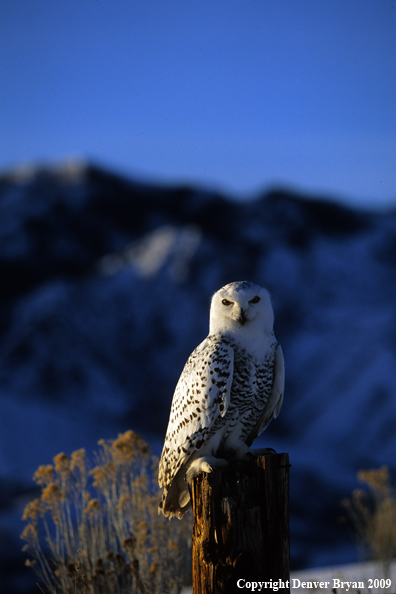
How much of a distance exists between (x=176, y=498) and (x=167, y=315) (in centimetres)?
519

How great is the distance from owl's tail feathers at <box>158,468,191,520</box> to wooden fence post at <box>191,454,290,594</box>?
374 millimetres

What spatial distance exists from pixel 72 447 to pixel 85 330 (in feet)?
4.96

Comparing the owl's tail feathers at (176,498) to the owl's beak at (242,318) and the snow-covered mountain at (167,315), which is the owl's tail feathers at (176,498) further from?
the snow-covered mountain at (167,315)

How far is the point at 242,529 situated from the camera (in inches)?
72.6

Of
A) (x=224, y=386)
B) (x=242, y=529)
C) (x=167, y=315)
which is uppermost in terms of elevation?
(x=167, y=315)

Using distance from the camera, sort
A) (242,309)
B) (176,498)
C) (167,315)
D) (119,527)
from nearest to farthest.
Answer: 1. (242,309)
2. (176,498)
3. (119,527)
4. (167,315)

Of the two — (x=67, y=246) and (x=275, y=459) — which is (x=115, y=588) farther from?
(x=67, y=246)

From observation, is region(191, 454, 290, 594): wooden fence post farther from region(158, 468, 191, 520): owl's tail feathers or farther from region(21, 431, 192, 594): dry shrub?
region(21, 431, 192, 594): dry shrub

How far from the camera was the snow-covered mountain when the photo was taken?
6867 mm

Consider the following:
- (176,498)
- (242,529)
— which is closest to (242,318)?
(242,529)

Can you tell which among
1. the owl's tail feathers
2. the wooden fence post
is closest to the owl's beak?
the wooden fence post

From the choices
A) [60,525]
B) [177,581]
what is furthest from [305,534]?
[60,525]

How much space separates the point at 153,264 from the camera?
25.4ft

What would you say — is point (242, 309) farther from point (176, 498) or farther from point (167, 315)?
point (167, 315)
